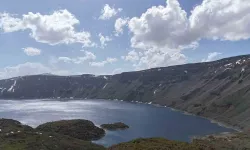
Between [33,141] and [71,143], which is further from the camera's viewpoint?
[71,143]

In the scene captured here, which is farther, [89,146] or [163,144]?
[89,146]

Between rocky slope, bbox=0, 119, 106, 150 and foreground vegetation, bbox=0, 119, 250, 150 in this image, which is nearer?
foreground vegetation, bbox=0, 119, 250, 150

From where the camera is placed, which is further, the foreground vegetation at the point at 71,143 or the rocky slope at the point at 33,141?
the rocky slope at the point at 33,141

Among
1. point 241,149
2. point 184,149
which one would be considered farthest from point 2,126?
point 241,149

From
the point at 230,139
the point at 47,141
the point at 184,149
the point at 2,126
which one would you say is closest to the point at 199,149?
the point at 184,149

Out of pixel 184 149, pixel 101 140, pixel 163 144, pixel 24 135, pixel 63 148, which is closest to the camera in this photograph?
pixel 184 149

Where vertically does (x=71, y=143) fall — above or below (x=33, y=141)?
below

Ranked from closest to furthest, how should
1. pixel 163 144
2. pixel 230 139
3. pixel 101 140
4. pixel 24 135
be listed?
pixel 163 144, pixel 24 135, pixel 230 139, pixel 101 140

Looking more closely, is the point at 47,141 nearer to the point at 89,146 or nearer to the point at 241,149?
the point at 89,146

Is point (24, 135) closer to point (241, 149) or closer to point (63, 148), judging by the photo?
point (63, 148)
